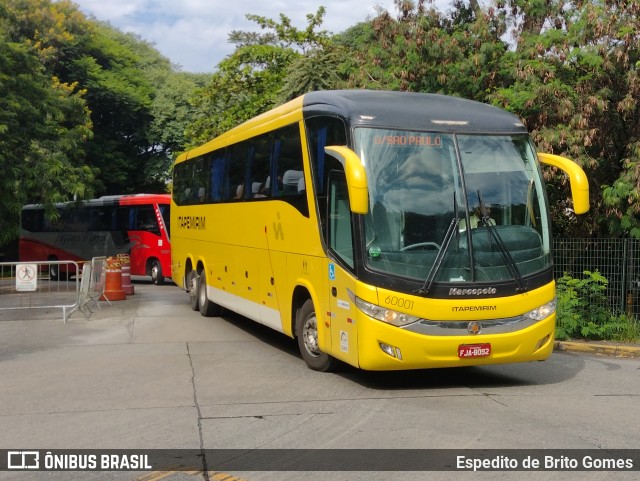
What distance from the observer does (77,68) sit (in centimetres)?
4338

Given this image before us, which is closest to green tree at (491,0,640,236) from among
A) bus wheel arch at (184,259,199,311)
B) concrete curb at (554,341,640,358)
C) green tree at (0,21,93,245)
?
concrete curb at (554,341,640,358)

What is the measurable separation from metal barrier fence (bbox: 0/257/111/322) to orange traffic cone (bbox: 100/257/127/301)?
86 cm

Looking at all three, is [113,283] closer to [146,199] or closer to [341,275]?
[146,199]

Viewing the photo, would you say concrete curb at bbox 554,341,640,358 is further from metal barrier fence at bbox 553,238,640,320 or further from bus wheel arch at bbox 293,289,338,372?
bus wheel arch at bbox 293,289,338,372

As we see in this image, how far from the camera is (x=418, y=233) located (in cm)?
878

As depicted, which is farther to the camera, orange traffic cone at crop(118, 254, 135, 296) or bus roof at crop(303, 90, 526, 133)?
orange traffic cone at crop(118, 254, 135, 296)

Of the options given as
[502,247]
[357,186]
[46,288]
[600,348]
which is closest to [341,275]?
[357,186]

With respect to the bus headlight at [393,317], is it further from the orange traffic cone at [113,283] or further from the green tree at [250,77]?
the green tree at [250,77]

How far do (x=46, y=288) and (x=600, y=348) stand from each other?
12.8m

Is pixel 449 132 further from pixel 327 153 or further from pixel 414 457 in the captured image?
pixel 414 457

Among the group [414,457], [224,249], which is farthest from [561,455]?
[224,249]

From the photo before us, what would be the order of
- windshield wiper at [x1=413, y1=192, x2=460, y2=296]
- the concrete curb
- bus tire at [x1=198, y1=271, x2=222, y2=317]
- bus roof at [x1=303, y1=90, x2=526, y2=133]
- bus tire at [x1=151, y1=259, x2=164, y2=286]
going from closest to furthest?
windshield wiper at [x1=413, y1=192, x2=460, y2=296] → bus roof at [x1=303, y1=90, x2=526, y2=133] → the concrete curb → bus tire at [x1=198, y1=271, x2=222, y2=317] → bus tire at [x1=151, y1=259, x2=164, y2=286]

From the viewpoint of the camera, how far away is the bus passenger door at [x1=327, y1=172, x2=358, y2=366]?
900 centimetres

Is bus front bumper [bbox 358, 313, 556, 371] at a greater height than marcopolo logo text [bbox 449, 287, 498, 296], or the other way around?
marcopolo logo text [bbox 449, 287, 498, 296]
